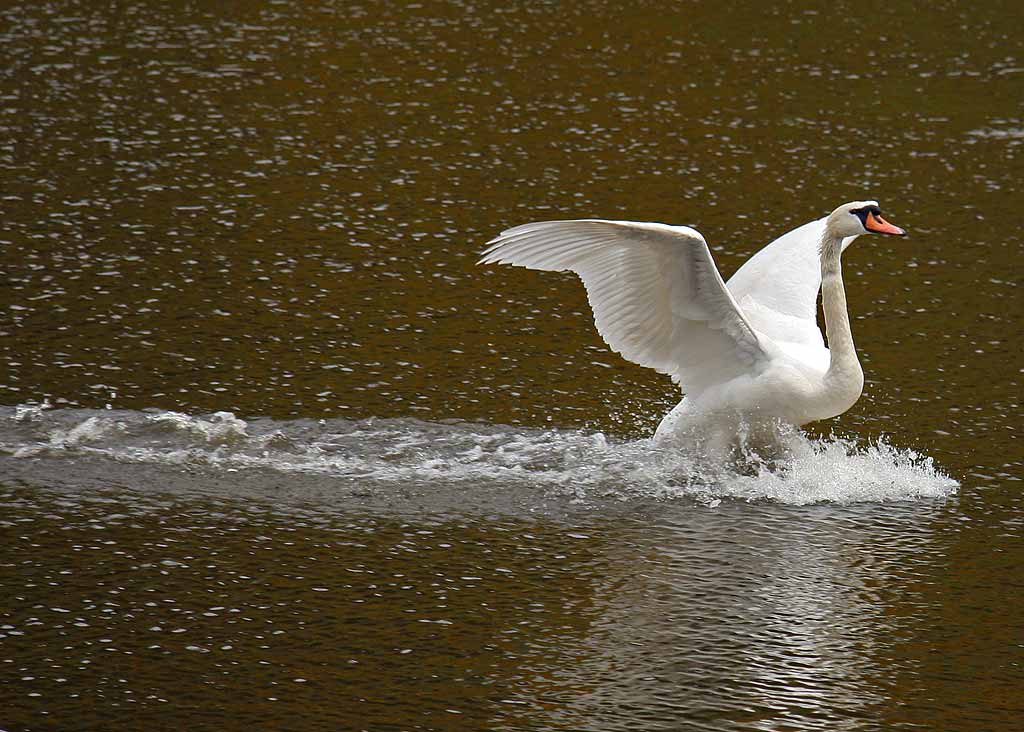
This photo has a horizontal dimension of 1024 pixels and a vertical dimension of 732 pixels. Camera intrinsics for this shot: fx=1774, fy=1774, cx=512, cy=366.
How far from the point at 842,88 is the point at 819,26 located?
6.71ft


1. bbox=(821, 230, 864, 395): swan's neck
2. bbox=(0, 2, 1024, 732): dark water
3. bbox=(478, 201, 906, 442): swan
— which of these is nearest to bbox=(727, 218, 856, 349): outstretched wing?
bbox=(478, 201, 906, 442): swan

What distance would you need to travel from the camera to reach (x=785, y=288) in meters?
9.21

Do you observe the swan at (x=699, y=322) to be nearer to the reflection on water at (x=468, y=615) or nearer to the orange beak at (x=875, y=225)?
the orange beak at (x=875, y=225)

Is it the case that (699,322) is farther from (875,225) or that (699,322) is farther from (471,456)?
(471,456)

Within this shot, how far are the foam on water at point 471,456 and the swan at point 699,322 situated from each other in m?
0.23

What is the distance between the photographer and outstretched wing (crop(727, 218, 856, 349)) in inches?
346

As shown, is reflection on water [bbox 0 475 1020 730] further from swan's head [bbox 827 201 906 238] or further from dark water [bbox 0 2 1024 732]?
swan's head [bbox 827 201 906 238]

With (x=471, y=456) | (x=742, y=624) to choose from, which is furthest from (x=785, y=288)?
(x=742, y=624)

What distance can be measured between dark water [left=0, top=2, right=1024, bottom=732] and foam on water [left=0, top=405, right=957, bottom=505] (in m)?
0.02

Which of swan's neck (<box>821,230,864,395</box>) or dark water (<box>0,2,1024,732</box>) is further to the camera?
swan's neck (<box>821,230,864,395</box>)

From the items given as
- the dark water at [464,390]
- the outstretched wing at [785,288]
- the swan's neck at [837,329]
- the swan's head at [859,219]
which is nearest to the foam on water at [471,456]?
the dark water at [464,390]

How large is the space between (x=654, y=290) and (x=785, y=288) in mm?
1284

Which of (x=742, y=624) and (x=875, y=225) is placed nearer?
(x=742, y=624)

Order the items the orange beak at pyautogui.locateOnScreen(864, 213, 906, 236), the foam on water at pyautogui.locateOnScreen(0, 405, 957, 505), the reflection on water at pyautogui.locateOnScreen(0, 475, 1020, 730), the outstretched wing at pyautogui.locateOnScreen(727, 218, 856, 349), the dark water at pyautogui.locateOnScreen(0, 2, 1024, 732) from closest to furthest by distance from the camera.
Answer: the reflection on water at pyautogui.locateOnScreen(0, 475, 1020, 730), the dark water at pyautogui.locateOnScreen(0, 2, 1024, 732), the foam on water at pyautogui.locateOnScreen(0, 405, 957, 505), the orange beak at pyautogui.locateOnScreen(864, 213, 906, 236), the outstretched wing at pyautogui.locateOnScreen(727, 218, 856, 349)
